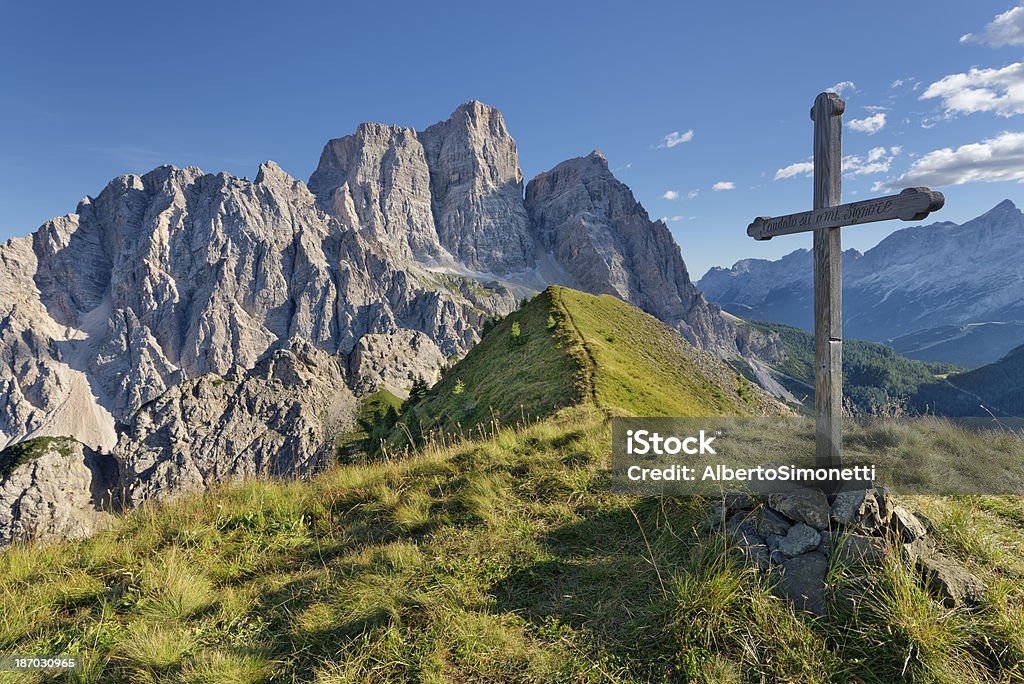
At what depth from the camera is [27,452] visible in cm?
10750

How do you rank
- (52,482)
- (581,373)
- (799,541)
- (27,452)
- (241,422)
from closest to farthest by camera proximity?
(799,541), (581,373), (52,482), (27,452), (241,422)

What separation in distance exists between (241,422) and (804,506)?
525 feet

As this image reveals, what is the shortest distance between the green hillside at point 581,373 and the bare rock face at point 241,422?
342 feet

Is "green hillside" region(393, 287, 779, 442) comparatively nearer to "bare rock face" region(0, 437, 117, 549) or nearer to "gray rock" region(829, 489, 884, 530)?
"gray rock" region(829, 489, 884, 530)

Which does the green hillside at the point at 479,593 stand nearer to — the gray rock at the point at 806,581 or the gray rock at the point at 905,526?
the gray rock at the point at 806,581

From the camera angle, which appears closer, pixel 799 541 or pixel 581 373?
pixel 799 541

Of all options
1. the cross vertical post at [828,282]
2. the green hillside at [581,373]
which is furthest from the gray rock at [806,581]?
the green hillside at [581,373]

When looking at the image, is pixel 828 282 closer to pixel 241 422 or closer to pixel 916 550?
pixel 916 550

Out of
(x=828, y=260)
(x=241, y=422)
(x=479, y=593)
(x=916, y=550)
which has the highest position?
(x=828, y=260)

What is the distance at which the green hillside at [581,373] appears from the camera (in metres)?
18.8

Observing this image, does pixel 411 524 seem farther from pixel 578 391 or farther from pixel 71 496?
pixel 71 496

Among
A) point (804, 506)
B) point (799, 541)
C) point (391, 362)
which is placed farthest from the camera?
point (391, 362)

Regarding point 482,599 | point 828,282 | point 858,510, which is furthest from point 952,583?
point 482,599

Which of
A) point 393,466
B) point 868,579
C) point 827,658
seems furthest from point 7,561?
point 868,579
